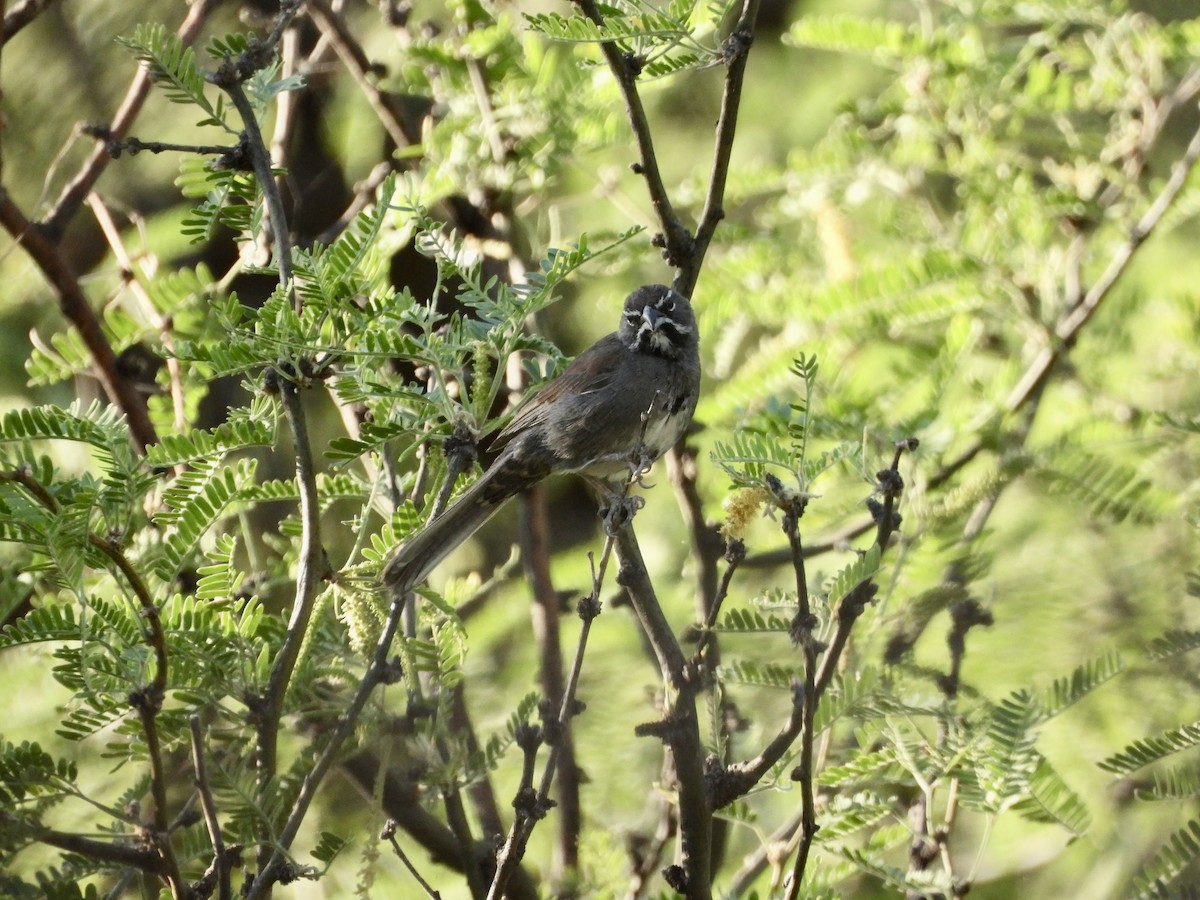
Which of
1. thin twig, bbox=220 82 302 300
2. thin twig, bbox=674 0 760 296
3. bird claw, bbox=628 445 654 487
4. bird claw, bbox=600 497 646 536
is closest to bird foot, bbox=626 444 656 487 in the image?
bird claw, bbox=628 445 654 487

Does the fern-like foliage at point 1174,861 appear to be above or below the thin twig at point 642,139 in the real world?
below

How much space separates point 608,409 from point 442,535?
3.02 feet

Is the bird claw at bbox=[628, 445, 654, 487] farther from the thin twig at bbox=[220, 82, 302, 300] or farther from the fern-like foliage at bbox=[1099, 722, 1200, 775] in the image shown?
the fern-like foliage at bbox=[1099, 722, 1200, 775]

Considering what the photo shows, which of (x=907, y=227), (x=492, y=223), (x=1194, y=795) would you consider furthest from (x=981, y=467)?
(x=492, y=223)

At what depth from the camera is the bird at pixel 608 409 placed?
12.0ft

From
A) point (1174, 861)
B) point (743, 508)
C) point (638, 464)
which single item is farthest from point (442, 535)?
point (1174, 861)

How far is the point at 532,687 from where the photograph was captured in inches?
182

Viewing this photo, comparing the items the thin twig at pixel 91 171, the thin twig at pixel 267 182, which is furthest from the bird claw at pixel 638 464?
the thin twig at pixel 91 171

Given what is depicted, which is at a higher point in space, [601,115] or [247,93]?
[601,115]

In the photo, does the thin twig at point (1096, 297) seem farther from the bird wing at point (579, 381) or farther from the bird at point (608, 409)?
the bird wing at point (579, 381)

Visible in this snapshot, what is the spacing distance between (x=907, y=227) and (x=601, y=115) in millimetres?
1264

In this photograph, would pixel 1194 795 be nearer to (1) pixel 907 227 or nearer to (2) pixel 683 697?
(2) pixel 683 697

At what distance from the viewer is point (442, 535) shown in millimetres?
3229

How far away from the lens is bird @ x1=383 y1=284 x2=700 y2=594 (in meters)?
3.66
